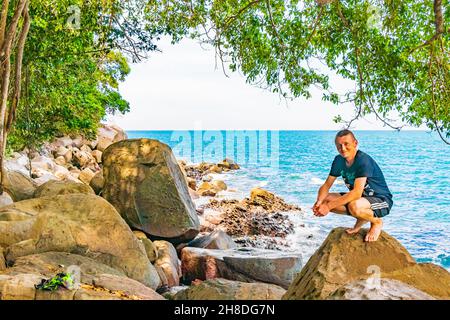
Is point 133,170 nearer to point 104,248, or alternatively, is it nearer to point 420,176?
point 104,248

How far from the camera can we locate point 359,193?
4152 millimetres

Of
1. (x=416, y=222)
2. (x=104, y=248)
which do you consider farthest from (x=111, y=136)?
(x=104, y=248)

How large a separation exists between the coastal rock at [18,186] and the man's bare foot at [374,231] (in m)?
7.36

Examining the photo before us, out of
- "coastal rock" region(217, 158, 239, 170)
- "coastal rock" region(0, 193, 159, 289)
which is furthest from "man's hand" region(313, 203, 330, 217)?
"coastal rock" region(217, 158, 239, 170)

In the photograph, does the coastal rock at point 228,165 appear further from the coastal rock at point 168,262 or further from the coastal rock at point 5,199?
the coastal rock at point 5,199

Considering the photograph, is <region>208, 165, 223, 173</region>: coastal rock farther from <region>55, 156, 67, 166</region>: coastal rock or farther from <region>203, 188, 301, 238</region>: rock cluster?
<region>55, 156, 67, 166</region>: coastal rock

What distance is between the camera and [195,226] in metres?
10.8

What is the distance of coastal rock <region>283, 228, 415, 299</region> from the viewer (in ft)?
13.6

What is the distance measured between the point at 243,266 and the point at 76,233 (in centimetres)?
332

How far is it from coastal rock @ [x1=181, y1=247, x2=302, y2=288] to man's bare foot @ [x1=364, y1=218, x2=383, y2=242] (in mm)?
4625

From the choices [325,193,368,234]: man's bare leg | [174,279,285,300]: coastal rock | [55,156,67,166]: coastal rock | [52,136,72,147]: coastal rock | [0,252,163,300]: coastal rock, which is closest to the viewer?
[325,193,368,234]: man's bare leg

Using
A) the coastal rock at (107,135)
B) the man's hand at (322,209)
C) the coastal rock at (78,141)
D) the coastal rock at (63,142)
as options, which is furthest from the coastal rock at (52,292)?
the coastal rock at (107,135)

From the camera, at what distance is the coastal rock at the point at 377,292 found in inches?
110

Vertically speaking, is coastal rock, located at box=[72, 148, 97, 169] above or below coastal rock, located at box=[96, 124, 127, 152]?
below
